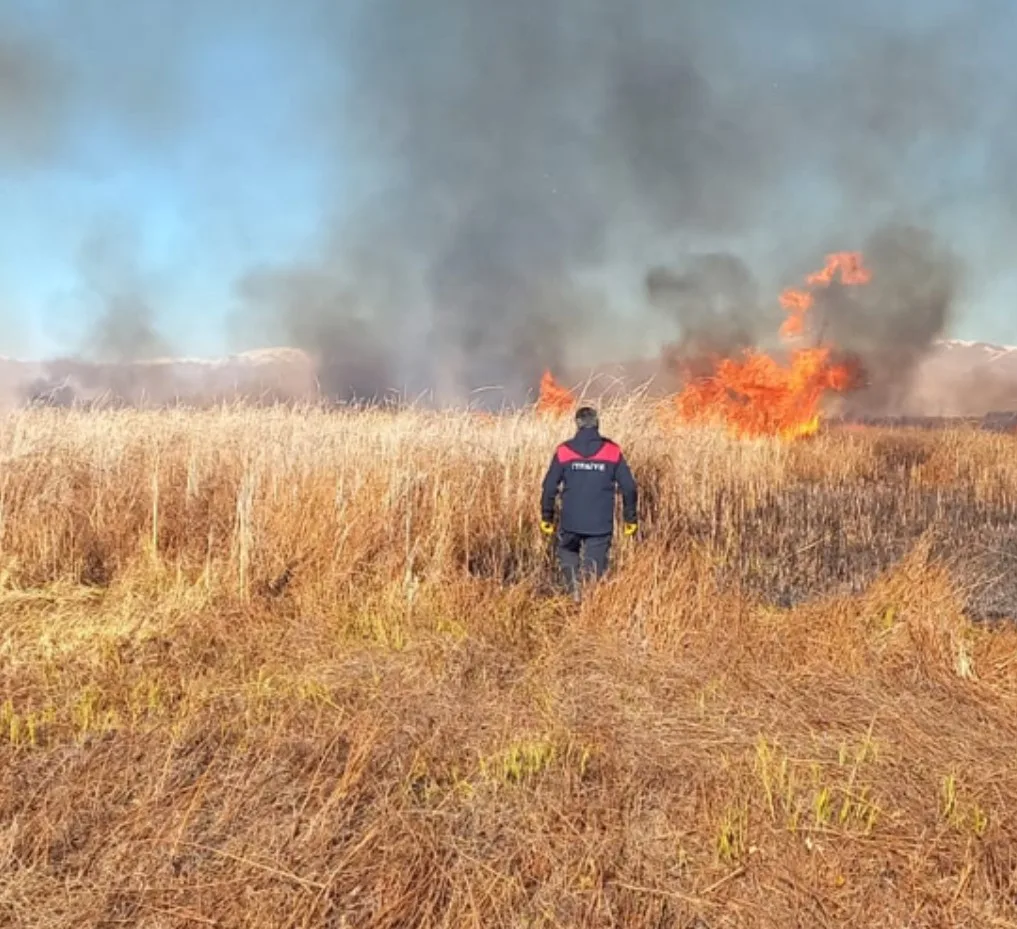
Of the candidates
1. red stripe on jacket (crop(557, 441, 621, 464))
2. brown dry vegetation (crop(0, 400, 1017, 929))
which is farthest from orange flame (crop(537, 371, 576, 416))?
red stripe on jacket (crop(557, 441, 621, 464))

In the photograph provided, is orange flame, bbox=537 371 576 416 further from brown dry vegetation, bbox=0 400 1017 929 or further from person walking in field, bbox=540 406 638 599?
person walking in field, bbox=540 406 638 599

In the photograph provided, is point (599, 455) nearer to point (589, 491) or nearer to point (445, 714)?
point (589, 491)

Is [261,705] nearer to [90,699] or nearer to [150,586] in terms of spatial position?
[90,699]

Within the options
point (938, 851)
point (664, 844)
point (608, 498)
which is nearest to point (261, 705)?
point (664, 844)

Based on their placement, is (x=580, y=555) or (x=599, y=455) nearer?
(x=599, y=455)

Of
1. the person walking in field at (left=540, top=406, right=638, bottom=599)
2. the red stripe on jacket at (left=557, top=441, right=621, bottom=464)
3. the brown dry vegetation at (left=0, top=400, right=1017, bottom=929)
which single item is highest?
the red stripe on jacket at (left=557, top=441, right=621, bottom=464)

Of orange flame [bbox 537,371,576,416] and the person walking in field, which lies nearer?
the person walking in field

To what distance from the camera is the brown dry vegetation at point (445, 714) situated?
2508 millimetres

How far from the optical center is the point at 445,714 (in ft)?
12.4

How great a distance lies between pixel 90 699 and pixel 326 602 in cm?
176

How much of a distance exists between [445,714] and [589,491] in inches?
113

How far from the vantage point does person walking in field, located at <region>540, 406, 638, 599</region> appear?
6293 millimetres

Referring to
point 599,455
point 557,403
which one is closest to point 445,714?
point 599,455

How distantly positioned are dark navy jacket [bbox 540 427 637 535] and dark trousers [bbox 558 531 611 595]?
11cm
